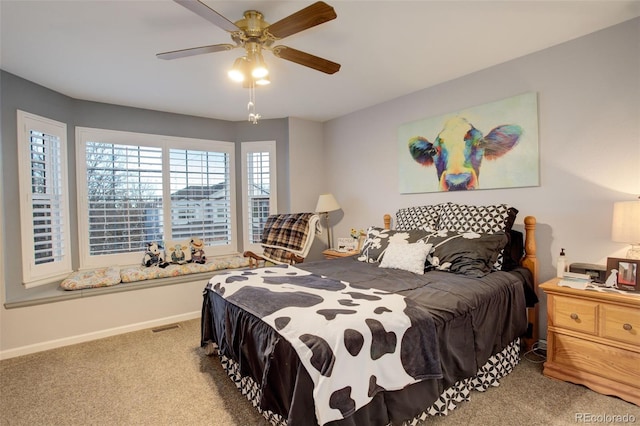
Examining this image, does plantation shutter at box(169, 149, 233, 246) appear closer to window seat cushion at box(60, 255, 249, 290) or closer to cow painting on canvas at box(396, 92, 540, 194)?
window seat cushion at box(60, 255, 249, 290)

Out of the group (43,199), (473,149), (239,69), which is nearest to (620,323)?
(473,149)

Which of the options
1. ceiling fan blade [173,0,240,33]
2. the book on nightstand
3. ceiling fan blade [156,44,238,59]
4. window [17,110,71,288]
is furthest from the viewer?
window [17,110,71,288]

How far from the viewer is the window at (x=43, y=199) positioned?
3025 millimetres

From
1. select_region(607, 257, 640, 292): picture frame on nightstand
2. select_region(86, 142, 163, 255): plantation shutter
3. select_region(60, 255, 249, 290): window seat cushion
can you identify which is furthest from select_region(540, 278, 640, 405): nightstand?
select_region(86, 142, 163, 255): plantation shutter

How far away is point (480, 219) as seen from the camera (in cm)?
281

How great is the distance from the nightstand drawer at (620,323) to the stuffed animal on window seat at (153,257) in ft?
13.6

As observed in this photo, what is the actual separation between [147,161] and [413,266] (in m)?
3.49

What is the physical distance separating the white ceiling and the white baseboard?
249 cm

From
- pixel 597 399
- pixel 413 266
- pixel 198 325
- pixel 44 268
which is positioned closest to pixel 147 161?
pixel 44 268

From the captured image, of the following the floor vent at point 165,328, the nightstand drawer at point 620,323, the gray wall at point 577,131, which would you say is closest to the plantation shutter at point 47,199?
the floor vent at point 165,328

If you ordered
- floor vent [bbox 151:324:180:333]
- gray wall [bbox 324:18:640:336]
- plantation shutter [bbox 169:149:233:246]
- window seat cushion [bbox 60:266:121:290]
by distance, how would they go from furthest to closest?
plantation shutter [bbox 169:149:233:246] < floor vent [bbox 151:324:180:333] < window seat cushion [bbox 60:266:121:290] < gray wall [bbox 324:18:640:336]

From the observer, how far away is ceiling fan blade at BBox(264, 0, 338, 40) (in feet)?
5.32

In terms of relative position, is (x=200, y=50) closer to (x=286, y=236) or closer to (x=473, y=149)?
(x=286, y=236)

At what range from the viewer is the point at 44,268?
323cm
